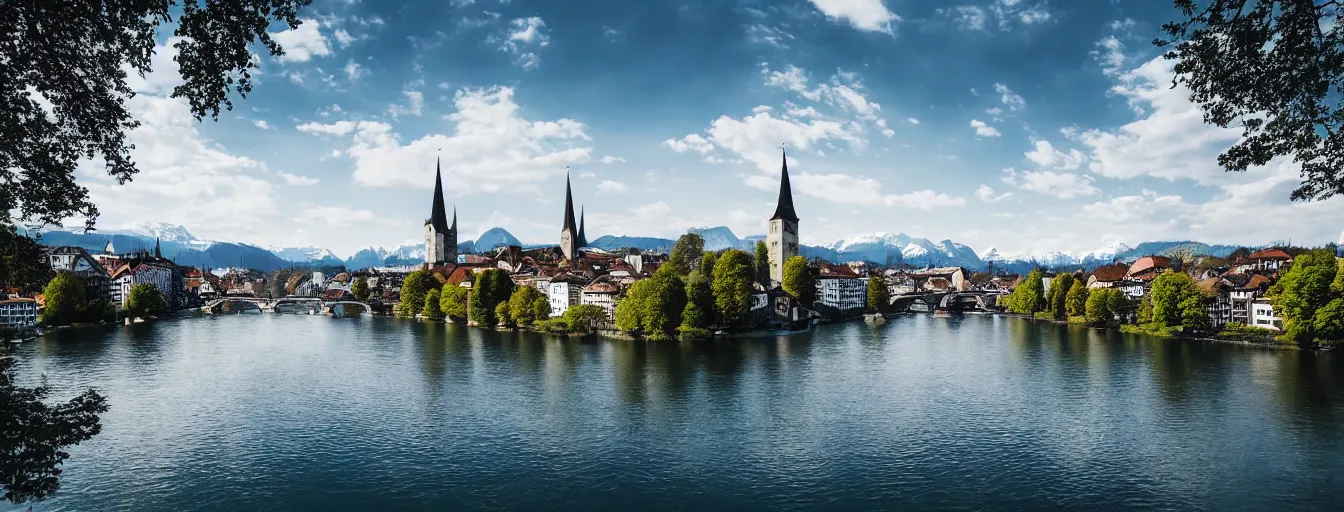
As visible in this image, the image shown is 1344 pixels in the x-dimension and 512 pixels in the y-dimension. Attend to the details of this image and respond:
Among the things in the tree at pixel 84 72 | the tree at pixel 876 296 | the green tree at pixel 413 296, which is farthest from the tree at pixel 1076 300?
the tree at pixel 84 72

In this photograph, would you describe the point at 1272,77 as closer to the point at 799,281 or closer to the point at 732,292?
the point at 732,292

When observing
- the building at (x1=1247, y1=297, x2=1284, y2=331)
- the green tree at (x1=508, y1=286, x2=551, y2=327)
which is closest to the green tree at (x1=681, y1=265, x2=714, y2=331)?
Answer: the green tree at (x1=508, y1=286, x2=551, y2=327)

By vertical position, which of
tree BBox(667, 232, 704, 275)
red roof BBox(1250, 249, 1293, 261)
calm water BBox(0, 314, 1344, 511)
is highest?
tree BBox(667, 232, 704, 275)

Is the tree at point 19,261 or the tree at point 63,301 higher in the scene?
the tree at point 19,261

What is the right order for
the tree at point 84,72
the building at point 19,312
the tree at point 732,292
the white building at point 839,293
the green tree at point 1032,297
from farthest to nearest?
the white building at point 839,293
the green tree at point 1032,297
the building at point 19,312
the tree at point 732,292
the tree at point 84,72

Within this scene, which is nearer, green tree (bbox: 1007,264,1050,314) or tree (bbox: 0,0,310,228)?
tree (bbox: 0,0,310,228)

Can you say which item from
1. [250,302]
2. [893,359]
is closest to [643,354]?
[893,359]

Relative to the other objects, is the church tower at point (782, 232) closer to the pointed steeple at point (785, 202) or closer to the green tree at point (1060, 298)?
the pointed steeple at point (785, 202)

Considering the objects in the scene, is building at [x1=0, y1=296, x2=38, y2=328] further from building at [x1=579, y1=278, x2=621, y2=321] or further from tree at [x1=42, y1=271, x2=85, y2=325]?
building at [x1=579, y1=278, x2=621, y2=321]

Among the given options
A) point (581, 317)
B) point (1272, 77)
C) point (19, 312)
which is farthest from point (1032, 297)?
point (19, 312)
